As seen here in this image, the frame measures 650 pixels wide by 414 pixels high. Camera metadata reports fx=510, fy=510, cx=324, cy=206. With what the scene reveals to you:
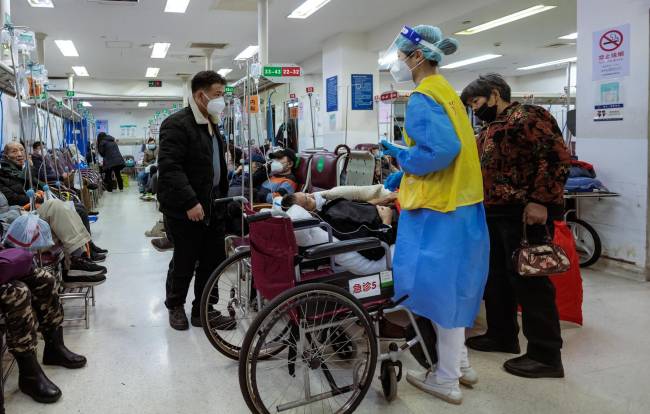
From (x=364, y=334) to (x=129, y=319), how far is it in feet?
6.03

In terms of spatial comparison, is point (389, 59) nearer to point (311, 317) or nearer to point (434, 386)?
point (311, 317)

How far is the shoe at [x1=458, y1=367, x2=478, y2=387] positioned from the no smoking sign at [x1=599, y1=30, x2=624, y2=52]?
3025mm

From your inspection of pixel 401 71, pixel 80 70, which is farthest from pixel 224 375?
pixel 80 70

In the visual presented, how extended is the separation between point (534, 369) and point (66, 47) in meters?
10.5

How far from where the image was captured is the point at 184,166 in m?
2.77

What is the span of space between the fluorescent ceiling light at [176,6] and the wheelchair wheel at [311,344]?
20.5 ft

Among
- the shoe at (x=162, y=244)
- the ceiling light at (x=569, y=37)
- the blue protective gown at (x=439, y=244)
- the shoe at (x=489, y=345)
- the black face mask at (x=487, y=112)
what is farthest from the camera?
the ceiling light at (x=569, y=37)

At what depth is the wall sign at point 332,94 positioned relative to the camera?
29.2ft

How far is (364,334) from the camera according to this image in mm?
1911

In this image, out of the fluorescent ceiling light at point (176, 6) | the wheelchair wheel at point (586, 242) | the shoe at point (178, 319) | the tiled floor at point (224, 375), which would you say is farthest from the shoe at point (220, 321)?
the fluorescent ceiling light at point (176, 6)

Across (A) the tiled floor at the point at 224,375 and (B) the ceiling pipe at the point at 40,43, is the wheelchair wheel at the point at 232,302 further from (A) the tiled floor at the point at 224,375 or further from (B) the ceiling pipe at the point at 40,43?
(B) the ceiling pipe at the point at 40,43

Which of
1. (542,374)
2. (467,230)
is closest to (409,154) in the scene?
(467,230)

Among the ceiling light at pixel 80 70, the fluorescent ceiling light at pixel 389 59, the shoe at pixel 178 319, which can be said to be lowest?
the shoe at pixel 178 319

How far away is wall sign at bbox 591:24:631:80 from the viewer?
3834mm
